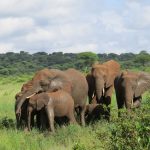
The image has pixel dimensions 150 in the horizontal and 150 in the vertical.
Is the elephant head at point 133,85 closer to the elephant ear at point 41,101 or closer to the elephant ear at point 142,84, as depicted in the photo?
the elephant ear at point 142,84

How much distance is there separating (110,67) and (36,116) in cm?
529

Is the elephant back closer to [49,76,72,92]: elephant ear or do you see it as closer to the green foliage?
[49,76,72,92]: elephant ear

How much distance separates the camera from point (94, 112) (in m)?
15.4

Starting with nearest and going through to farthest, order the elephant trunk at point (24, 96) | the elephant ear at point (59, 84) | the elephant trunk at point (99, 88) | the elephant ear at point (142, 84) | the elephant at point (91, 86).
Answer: the elephant trunk at point (24, 96), the elephant ear at point (59, 84), the elephant ear at point (142, 84), the elephant trunk at point (99, 88), the elephant at point (91, 86)

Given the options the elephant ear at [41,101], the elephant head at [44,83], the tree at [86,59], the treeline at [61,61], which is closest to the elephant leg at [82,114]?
the elephant head at [44,83]

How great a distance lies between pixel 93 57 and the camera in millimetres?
69500

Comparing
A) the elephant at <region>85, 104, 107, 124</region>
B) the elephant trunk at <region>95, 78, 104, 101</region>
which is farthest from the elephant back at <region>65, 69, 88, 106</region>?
the elephant trunk at <region>95, 78, 104, 101</region>

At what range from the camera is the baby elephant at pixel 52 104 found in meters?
13.0

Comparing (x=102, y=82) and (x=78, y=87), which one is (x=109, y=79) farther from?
(x=78, y=87)

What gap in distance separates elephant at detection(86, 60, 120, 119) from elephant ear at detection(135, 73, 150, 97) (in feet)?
4.19

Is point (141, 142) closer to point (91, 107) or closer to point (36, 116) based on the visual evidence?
point (36, 116)

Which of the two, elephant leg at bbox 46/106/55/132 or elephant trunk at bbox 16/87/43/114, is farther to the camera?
elephant trunk at bbox 16/87/43/114

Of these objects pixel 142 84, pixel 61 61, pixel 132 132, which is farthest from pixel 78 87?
pixel 61 61

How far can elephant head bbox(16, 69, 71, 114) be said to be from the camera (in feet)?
44.4
